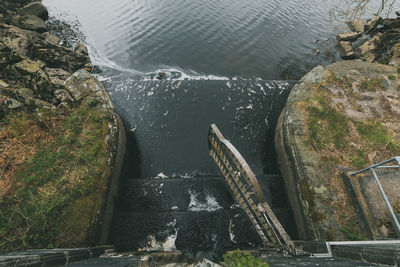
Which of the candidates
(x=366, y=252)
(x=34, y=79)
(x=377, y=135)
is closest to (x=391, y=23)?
(x=377, y=135)

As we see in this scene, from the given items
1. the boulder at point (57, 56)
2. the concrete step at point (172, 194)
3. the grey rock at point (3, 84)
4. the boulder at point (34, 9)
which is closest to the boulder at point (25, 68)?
the grey rock at point (3, 84)

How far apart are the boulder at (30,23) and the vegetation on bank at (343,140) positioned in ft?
A: 45.0

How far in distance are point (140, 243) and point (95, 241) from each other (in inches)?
42.9

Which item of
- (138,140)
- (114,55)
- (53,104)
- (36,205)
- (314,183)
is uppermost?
(114,55)

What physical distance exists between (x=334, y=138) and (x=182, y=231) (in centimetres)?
460

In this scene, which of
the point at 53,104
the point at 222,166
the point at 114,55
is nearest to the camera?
the point at 222,166

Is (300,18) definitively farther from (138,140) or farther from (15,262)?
(15,262)

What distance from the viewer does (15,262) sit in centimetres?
221

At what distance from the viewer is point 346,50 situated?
42.5 ft

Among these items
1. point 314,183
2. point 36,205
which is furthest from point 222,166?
point 36,205

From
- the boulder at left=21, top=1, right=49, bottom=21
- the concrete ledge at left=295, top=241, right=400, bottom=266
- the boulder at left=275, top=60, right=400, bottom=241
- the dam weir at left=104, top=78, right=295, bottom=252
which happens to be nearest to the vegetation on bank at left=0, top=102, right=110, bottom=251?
the dam weir at left=104, top=78, right=295, bottom=252

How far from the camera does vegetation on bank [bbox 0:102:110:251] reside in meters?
4.07

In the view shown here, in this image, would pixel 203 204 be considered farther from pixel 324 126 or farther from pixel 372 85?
pixel 372 85

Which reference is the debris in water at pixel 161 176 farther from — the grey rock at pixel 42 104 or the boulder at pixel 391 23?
the boulder at pixel 391 23
